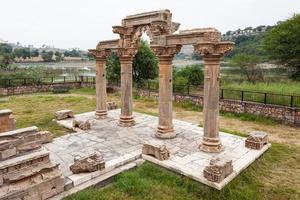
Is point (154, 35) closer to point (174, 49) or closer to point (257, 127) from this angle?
point (174, 49)


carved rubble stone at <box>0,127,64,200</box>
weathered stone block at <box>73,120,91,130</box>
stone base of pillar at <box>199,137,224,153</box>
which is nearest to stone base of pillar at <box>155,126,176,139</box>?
stone base of pillar at <box>199,137,224,153</box>

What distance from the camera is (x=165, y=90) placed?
965 cm

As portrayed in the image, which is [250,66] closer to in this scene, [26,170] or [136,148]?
[136,148]

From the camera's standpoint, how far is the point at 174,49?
910 centimetres

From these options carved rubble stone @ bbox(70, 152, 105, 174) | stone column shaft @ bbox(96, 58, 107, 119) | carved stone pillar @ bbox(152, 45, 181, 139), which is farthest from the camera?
stone column shaft @ bbox(96, 58, 107, 119)

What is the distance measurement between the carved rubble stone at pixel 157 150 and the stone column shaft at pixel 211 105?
1470 mm

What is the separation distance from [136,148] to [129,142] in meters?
0.70

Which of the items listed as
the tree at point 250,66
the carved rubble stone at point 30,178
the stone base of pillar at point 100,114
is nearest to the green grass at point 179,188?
the carved rubble stone at point 30,178

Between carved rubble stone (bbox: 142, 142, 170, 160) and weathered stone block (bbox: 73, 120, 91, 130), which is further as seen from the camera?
weathered stone block (bbox: 73, 120, 91, 130)

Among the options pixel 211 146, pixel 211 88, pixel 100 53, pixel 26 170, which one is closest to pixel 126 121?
pixel 100 53

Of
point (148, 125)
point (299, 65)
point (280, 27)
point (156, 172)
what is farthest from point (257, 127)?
point (280, 27)

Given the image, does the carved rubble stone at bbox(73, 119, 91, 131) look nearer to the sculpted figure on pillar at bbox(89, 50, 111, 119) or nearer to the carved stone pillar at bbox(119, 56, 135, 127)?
the carved stone pillar at bbox(119, 56, 135, 127)

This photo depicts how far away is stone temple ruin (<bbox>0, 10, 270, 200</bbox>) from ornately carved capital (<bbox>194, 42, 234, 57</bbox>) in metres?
0.03

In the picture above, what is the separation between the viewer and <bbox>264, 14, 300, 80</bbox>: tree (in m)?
21.2
